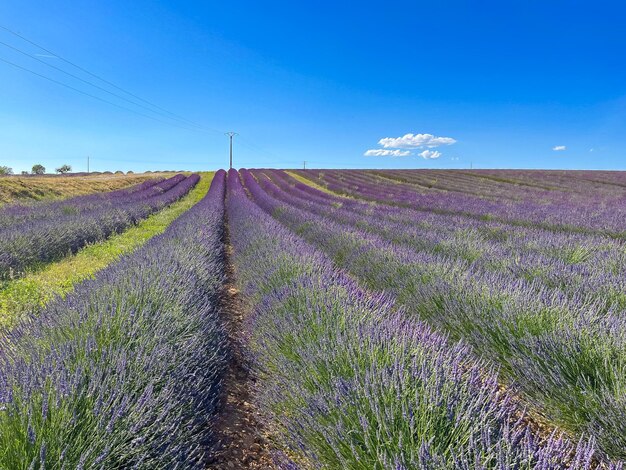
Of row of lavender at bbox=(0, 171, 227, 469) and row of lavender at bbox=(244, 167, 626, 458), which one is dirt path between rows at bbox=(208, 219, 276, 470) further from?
row of lavender at bbox=(244, 167, 626, 458)

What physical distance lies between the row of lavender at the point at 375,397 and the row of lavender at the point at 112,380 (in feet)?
1.59

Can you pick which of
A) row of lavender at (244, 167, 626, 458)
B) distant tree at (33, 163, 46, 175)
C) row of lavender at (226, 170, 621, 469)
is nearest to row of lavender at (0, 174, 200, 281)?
row of lavender at (226, 170, 621, 469)

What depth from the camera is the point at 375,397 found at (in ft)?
4.64

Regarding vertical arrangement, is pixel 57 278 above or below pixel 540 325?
below

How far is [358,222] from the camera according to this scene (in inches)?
364

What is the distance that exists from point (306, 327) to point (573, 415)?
1801mm

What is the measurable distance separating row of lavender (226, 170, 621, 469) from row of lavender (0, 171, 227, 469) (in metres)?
0.49

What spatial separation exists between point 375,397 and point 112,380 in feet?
4.08

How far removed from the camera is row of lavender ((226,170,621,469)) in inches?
49.1

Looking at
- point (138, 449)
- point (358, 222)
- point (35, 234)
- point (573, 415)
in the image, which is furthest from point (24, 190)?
point (573, 415)

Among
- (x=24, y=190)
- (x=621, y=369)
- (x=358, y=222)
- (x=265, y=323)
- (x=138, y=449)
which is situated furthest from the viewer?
(x=24, y=190)

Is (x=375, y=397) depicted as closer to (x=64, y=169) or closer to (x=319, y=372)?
(x=319, y=372)

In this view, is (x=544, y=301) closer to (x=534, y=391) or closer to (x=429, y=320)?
(x=534, y=391)

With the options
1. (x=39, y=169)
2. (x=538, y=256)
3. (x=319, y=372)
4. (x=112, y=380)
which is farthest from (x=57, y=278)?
(x=39, y=169)
